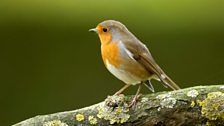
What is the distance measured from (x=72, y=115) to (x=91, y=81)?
2.40m

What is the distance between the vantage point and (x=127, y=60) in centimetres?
327

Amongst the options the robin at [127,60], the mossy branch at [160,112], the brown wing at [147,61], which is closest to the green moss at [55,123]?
the mossy branch at [160,112]

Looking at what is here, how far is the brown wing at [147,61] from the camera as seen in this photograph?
3.21 m

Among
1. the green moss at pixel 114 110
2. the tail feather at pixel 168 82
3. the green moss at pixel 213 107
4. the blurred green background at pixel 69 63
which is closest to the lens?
the green moss at pixel 213 107

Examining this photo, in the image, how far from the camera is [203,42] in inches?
203

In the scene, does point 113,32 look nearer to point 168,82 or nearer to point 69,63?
point 168,82

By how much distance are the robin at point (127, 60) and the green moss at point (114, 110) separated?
433 mm

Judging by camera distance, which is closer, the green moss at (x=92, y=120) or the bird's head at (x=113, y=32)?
the green moss at (x=92, y=120)

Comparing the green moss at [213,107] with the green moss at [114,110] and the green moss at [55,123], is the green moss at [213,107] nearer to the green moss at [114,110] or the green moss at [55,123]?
the green moss at [114,110]

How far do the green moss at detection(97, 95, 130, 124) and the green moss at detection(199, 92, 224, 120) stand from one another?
13.8 inches

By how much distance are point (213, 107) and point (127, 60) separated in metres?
0.84

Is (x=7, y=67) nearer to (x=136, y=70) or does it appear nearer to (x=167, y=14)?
(x=167, y=14)

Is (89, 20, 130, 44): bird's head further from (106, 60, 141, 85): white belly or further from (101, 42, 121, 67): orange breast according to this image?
(106, 60, 141, 85): white belly

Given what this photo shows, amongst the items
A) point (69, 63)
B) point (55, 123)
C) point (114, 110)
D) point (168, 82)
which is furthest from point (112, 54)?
point (69, 63)
